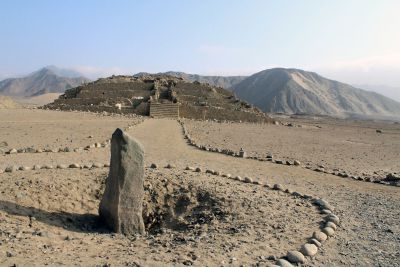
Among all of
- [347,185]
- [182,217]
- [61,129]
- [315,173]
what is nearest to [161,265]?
[182,217]

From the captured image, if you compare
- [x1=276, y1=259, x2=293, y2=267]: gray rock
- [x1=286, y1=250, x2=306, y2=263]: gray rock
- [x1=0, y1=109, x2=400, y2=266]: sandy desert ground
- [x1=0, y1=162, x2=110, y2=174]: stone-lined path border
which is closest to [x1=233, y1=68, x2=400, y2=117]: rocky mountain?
[x1=0, y1=109, x2=400, y2=266]: sandy desert ground

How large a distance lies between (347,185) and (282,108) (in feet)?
318

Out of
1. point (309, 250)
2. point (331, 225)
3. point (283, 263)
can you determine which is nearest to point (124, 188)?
point (283, 263)

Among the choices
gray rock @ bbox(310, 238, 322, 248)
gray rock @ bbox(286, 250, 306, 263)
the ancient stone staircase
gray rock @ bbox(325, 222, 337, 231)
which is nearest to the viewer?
gray rock @ bbox(286, 250, 306, 263)

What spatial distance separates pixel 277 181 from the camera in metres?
11.5

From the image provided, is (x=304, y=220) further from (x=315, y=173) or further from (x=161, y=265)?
(x=315, y=173)

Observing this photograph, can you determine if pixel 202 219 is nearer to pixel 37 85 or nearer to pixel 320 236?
pixel 320 236

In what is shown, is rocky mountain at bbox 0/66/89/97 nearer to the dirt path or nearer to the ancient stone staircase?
the ancient stone staircase

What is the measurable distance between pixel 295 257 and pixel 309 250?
39cm

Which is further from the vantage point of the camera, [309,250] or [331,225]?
[331,225]

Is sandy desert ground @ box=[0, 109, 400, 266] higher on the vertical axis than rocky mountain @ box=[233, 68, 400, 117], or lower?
lower

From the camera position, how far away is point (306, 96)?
114750mm

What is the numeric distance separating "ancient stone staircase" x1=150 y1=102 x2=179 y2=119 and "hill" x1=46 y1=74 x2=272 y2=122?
38cm

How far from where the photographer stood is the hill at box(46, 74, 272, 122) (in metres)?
38.6
